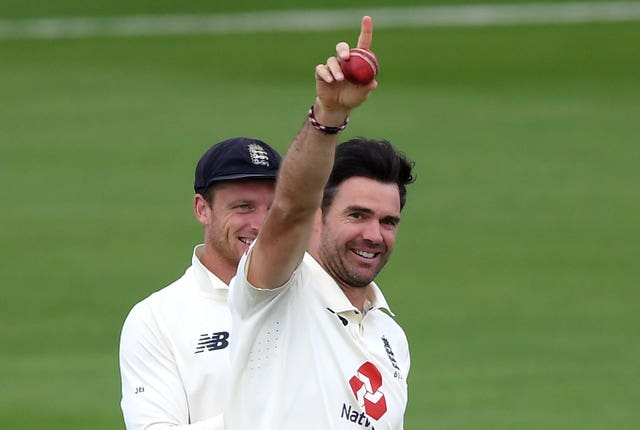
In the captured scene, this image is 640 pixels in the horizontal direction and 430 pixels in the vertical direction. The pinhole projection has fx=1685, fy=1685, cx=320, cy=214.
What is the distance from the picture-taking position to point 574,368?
15.7m

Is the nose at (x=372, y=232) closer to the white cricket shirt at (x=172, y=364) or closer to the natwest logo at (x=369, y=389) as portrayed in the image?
the natwest logo at (x=369, y=389)

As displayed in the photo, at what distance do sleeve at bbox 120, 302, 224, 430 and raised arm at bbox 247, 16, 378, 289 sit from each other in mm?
1333

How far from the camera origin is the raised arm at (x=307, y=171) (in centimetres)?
521

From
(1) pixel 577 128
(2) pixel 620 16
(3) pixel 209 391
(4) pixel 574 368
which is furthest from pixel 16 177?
(3) pixel 209 391

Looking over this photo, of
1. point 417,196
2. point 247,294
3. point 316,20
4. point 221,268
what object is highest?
point 316,20

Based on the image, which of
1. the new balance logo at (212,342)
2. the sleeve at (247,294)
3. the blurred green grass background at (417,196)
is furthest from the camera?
the blurred green grass background at (417,196)

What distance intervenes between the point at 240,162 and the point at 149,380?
0.98 m

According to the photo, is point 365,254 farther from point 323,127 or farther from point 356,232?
point 323,127

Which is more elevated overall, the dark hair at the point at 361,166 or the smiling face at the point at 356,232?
the dark hair at the point at 361,166

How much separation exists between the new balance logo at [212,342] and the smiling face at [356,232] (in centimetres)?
99

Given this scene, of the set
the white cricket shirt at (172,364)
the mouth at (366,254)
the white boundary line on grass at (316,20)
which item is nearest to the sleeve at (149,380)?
the white cricket shirt at (172,364)

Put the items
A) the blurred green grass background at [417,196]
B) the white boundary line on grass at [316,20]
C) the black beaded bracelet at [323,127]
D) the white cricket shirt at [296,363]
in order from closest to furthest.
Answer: the black beaded bracelet at [323,127] < the white cricket shirt at [296,363] < the blurred green grass background at [417,196] < the white boundary line on grass at [316,20]

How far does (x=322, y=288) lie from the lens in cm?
590

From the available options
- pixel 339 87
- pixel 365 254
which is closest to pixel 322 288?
pixel 365 254
